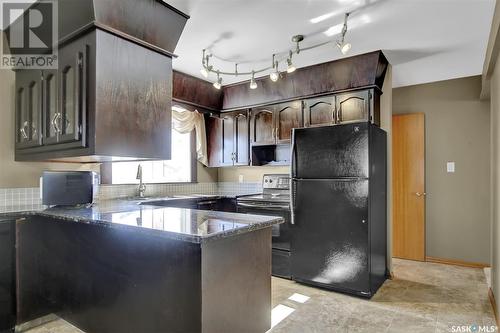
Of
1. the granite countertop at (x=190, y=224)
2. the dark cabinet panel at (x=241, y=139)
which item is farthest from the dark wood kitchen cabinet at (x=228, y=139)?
the granite countertop at (x=190, y=224)

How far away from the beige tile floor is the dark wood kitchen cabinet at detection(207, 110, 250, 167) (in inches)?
69.8

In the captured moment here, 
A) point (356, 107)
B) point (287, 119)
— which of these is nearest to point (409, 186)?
point (356, 107)

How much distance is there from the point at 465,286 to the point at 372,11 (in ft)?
9.39

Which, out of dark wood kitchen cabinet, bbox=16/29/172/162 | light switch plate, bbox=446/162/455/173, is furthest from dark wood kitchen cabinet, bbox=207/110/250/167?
light switch plate, bbox=446/162/455/173

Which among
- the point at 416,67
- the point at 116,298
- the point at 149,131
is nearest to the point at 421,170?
Result: the point at 416,67

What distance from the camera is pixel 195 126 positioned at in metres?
4.50

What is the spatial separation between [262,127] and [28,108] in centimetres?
261

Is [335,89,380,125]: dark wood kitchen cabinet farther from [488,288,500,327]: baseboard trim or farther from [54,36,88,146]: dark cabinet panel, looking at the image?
[54,36,88,146]: dark cabinet panel

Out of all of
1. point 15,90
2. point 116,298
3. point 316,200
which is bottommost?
point 116,298

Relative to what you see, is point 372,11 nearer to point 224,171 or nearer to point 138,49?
point 138,49

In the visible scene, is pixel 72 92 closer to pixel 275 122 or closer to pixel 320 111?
pixel 275 122

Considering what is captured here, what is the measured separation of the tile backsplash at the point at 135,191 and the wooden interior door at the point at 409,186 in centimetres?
199

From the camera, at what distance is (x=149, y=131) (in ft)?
7.52

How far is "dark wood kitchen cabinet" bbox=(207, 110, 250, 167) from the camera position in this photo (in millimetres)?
4410
